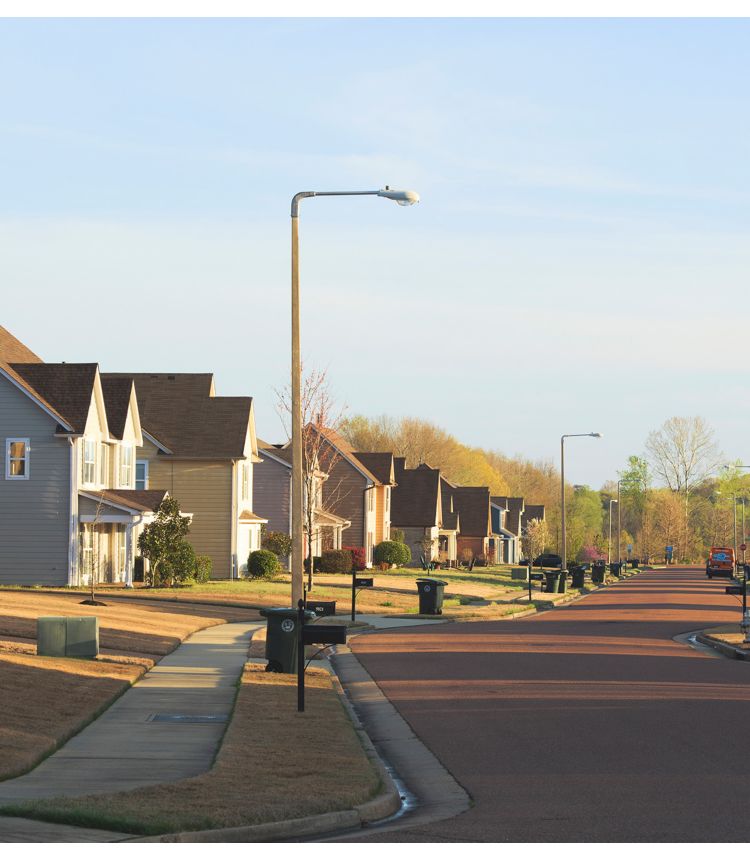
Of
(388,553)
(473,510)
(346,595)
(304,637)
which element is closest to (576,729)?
(304,637)

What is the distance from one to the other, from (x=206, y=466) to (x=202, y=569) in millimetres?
6485

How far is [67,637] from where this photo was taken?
2108 cm

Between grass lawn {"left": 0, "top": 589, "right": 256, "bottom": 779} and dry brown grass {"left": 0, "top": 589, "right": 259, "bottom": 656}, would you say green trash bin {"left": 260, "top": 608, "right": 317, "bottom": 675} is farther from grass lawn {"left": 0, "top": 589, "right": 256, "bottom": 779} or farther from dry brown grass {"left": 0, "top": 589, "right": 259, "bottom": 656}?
dry brown grass {"left": 0, "top": 589, "right": 259, "bottom": 656}

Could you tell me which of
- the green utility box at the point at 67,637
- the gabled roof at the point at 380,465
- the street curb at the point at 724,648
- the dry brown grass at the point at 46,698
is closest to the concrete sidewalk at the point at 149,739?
the dry brown grass at the point at 46,698

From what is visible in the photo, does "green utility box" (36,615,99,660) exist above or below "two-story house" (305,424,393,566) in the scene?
below

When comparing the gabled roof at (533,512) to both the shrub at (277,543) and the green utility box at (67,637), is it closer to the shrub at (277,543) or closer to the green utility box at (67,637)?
the shrub at (277,543)

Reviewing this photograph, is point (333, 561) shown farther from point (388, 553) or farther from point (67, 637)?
point (67, 637)

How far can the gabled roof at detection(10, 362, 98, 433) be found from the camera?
43.4 m

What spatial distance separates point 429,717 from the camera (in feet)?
53.2

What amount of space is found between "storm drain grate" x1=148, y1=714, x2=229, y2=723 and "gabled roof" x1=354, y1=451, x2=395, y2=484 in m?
64.2

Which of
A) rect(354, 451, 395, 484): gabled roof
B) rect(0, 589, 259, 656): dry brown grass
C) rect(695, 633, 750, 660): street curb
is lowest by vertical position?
rect(695, 633, 750, 660): street curb

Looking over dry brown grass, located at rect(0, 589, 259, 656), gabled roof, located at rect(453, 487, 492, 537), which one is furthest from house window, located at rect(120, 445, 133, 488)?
gabled roof, located at rect(453, 487, 492, 537)

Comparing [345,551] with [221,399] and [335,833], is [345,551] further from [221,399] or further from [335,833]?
[335,833]

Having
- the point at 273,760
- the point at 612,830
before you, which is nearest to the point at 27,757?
the point at 273,760
